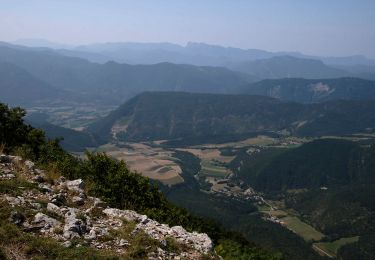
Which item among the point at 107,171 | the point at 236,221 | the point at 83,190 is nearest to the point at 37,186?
the point at 83,190

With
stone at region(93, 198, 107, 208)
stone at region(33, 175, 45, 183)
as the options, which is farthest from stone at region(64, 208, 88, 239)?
stone at region(33, 175, 45, 183)

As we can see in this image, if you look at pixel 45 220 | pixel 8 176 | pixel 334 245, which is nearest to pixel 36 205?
pixel 45 220

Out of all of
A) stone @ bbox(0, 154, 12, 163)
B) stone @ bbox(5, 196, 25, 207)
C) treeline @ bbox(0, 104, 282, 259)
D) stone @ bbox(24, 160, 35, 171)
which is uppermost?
stone @ bbox(0, 154, 12, 163)

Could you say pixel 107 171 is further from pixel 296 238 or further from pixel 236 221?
pixel 236 221

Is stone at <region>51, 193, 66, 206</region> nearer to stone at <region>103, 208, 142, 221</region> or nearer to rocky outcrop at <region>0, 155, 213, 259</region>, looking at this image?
rocky outcrop at <region>0, 155, 213, 259</region>

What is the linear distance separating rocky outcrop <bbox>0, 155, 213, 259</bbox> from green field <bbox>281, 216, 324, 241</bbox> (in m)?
160

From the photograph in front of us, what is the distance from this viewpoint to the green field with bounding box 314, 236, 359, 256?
154988mm

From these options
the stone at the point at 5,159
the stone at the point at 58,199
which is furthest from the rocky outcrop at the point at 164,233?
the stone at the point at 5,159

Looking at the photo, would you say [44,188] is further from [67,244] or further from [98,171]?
[98,171]

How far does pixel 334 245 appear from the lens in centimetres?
16138

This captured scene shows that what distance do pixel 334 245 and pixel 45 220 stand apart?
540ft

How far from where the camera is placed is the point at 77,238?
53.3 ft

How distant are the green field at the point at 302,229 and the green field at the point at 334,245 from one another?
557 cm

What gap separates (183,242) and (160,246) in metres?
1.33
